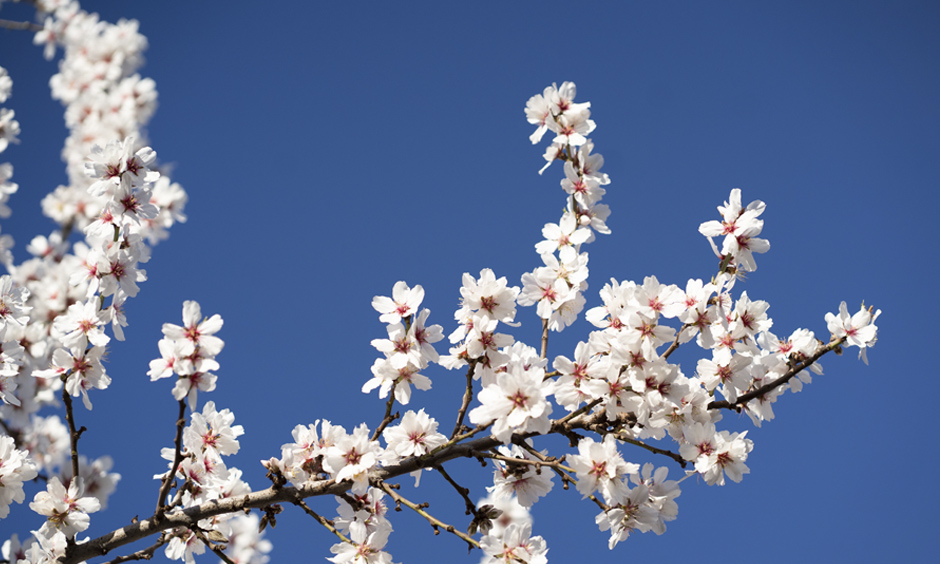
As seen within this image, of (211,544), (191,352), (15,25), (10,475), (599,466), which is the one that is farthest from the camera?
(15,25)

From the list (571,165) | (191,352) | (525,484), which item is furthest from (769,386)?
(191,352)

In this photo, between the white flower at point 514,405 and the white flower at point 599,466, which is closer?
the white flower at point 514,405

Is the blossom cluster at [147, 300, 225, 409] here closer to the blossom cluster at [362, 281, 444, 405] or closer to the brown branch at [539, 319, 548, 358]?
the blossom cluster at [362, 281, 444, 405]

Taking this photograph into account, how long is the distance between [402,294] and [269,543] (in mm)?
5684

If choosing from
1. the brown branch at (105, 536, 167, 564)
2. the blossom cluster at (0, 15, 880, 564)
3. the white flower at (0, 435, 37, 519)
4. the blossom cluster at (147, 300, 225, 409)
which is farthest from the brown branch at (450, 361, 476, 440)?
the white flower at (0, 435, 37, 519)

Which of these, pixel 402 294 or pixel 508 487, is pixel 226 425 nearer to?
pixel 402 294

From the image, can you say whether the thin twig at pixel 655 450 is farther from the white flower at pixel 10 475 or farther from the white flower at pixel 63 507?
the white flower at pixel 10 475

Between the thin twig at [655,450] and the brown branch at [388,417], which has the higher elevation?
the brown branch at [388,417]

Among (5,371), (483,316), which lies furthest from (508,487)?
(5,371)

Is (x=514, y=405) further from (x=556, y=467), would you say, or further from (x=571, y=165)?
(x=571, y=165)

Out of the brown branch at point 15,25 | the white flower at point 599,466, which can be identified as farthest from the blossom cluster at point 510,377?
the brown branch at point 15,25

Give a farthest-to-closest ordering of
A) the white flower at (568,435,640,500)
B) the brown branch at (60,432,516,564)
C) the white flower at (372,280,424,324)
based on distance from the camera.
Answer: the white flower at (372,280,424,324) → the brown branch at (60,432,516,564) → the white flower at (568,435,640,500)

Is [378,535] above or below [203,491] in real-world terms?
below

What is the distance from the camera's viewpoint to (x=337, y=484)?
264 centimetres
